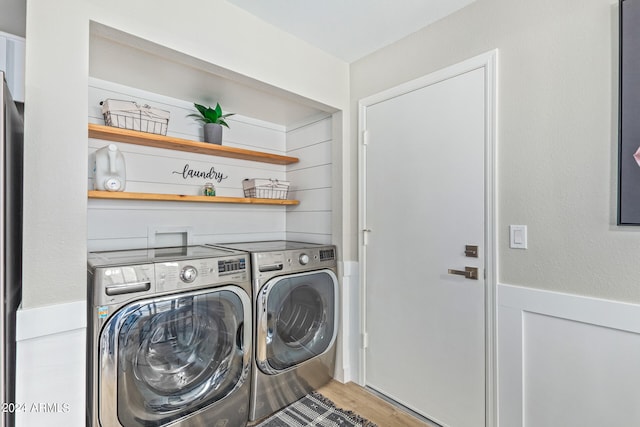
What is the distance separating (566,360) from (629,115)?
1031mm

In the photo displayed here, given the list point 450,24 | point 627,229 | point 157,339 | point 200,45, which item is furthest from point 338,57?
point 157,339

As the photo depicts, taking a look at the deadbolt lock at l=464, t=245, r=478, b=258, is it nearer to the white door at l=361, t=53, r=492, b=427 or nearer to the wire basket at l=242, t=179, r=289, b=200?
the white door at l=361, t=53, r=492, b=427

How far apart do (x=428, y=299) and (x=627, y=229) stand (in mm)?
948

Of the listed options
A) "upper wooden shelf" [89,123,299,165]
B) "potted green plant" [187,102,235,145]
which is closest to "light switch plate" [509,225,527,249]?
"upper wooden shelf" [89,123,299,165]

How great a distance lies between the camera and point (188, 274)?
1.53m

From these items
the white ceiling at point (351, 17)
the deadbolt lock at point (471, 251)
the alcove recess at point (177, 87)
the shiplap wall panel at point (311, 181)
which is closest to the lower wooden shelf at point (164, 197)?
the alcove recess at point (177, 87)

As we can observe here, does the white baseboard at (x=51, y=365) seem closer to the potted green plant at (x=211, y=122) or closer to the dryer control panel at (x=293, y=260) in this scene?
the dryer control panel at (x=293, y=260)

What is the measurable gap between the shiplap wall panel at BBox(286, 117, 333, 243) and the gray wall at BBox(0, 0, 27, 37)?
1741mm

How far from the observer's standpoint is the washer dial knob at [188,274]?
152 cm

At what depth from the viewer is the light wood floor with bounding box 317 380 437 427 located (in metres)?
1.87

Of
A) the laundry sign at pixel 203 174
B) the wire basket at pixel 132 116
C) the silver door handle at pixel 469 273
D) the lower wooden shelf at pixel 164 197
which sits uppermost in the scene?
the wire basket at pixel 132 116

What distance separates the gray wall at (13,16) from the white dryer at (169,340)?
118 centimetres

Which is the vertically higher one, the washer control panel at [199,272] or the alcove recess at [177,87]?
the alcove recess at [177,87]

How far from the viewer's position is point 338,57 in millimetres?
2256
